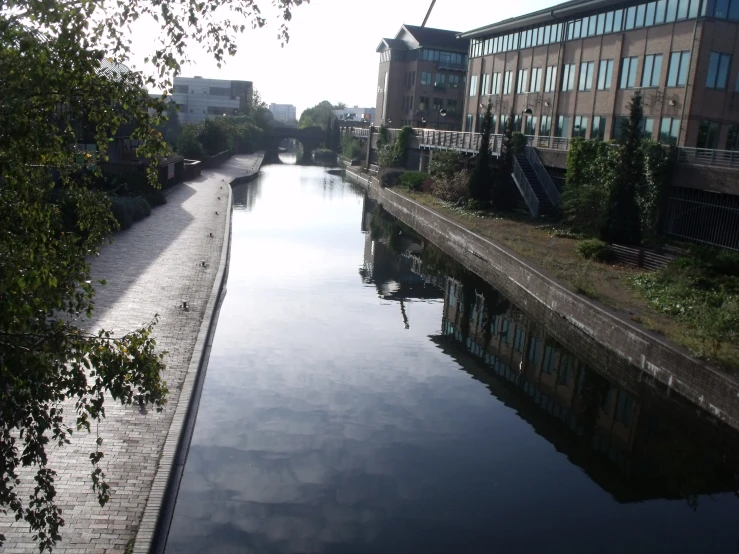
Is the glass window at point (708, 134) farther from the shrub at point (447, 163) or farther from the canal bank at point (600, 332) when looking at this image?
the shrub at point (447, 163)

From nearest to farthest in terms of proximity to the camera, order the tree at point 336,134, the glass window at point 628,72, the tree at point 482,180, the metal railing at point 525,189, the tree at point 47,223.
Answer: the tree at point 47,223, the metal railing at point 525,189, the glass window at point 628,72, the tree at point 482,180, the tree at point 336,134

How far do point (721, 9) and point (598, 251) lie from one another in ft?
49.2

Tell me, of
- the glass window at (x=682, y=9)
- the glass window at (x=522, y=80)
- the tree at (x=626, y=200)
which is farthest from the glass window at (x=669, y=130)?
the glass window at (x=522, y=80)

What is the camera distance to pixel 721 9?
32500 millimetres

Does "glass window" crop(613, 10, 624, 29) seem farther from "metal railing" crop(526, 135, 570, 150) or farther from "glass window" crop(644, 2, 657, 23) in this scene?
"metal railing" crop(526, 135, 570, 150)

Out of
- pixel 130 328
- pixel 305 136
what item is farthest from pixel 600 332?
pixel 305 136

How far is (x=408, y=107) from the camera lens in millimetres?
83250

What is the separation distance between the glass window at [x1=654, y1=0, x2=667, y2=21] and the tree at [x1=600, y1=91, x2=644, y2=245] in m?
→ 10.7

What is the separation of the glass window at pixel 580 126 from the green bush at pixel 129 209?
77.2ft

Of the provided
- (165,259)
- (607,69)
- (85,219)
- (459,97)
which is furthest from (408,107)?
(85,219)

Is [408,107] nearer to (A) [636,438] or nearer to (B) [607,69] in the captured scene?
(B) [607,69]

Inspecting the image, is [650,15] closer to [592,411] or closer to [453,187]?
[453,187]

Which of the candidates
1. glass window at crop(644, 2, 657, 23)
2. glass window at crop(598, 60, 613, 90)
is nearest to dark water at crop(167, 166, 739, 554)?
glass window at crop(644, 2, 657, 23)

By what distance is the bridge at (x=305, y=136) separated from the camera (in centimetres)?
11850
